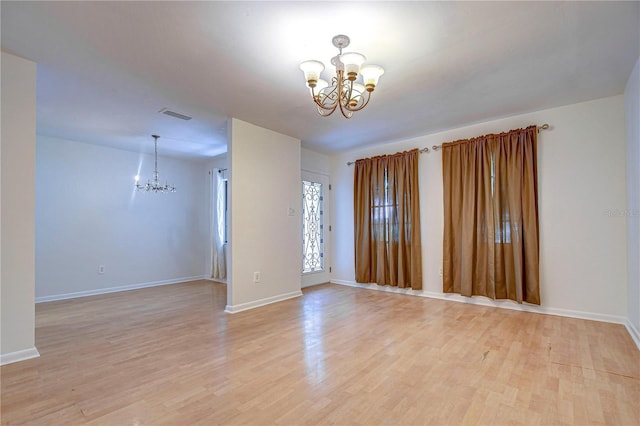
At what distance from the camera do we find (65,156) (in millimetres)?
5105

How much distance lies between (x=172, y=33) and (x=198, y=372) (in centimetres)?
263

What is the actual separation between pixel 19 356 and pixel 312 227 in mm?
4278

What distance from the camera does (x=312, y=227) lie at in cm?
595

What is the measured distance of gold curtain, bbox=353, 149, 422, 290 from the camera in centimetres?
498

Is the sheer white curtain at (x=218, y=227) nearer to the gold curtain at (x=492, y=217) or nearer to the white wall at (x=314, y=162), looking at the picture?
the white wall at (x=314, y=162)

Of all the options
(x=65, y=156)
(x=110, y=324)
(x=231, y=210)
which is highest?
(x=65, y=156)

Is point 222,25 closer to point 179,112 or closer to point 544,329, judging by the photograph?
point 179,112

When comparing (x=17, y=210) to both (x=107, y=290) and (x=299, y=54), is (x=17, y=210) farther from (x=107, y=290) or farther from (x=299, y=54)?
(x=107, y=290)

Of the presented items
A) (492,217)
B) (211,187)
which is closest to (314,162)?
(211,187)

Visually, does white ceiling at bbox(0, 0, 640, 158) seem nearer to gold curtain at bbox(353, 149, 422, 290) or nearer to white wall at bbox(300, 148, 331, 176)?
gold curtain at bbox(353, 149, 422, 290)

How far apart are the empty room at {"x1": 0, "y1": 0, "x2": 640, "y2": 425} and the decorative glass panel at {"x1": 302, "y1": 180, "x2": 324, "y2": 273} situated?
59mm

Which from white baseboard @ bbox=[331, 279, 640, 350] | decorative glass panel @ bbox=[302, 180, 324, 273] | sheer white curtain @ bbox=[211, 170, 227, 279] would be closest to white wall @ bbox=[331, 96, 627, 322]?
white baseboard @ bbox=[331, 279, 640, 350]

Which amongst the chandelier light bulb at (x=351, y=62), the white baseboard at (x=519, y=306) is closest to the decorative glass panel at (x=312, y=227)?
the white baseboard at (x=519, y=306)

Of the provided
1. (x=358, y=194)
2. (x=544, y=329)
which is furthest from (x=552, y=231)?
(x=358, y=194)
